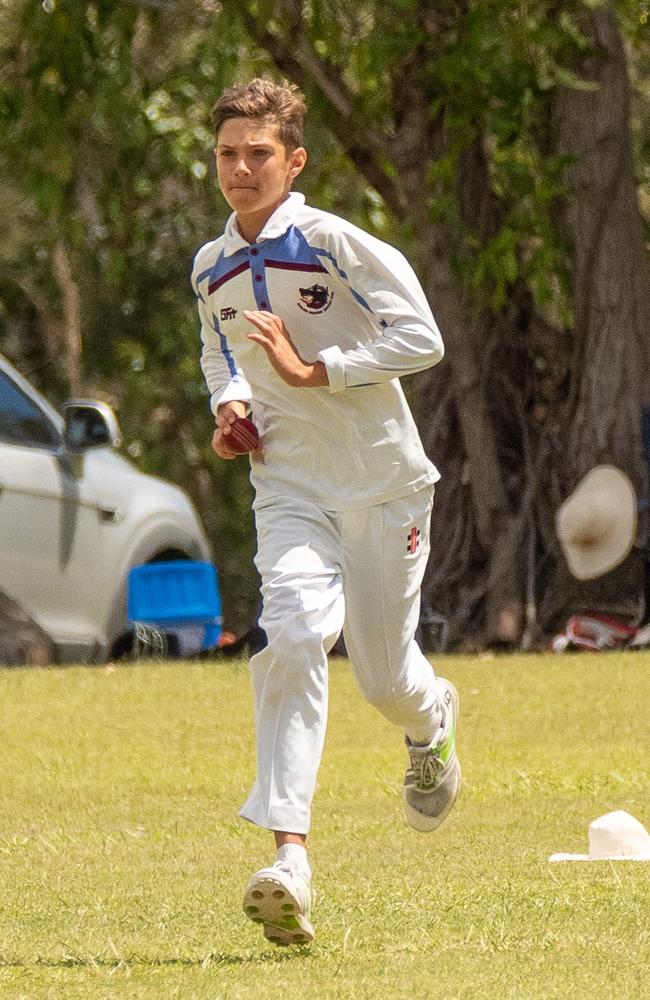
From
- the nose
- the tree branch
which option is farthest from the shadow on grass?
the tree branch

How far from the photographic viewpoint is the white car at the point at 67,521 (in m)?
11.7

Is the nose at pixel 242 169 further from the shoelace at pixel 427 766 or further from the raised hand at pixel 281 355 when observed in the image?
the shoelace at pixel 427 766

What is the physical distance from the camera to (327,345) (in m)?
5.48

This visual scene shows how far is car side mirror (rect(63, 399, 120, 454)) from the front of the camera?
11734mm

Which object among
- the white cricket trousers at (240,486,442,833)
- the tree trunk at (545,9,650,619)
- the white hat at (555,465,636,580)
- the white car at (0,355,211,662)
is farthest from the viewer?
the tree trunk at (545,9,650,619)

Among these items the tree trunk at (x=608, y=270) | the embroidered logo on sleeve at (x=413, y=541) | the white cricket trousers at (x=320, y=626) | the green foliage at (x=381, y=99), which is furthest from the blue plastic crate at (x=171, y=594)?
the embroidered logo on sleeve at (x=413, y=541)

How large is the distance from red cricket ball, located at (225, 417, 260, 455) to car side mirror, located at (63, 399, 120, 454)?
6.39 meters

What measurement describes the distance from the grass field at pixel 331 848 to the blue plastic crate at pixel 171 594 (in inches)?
30.5

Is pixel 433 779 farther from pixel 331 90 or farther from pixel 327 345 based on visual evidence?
pixel 331 90

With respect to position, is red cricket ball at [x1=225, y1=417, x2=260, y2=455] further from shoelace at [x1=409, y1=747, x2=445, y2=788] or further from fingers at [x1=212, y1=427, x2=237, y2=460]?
shoelace at [x1=409, y1=747, x2=445, y2=788]

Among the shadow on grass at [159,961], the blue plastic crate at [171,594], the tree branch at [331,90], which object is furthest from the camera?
the tree branch at [331,90]

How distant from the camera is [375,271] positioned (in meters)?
5.32

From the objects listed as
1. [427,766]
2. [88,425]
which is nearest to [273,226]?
[427,766]

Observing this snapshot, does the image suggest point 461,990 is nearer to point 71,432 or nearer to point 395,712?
point 395,712
